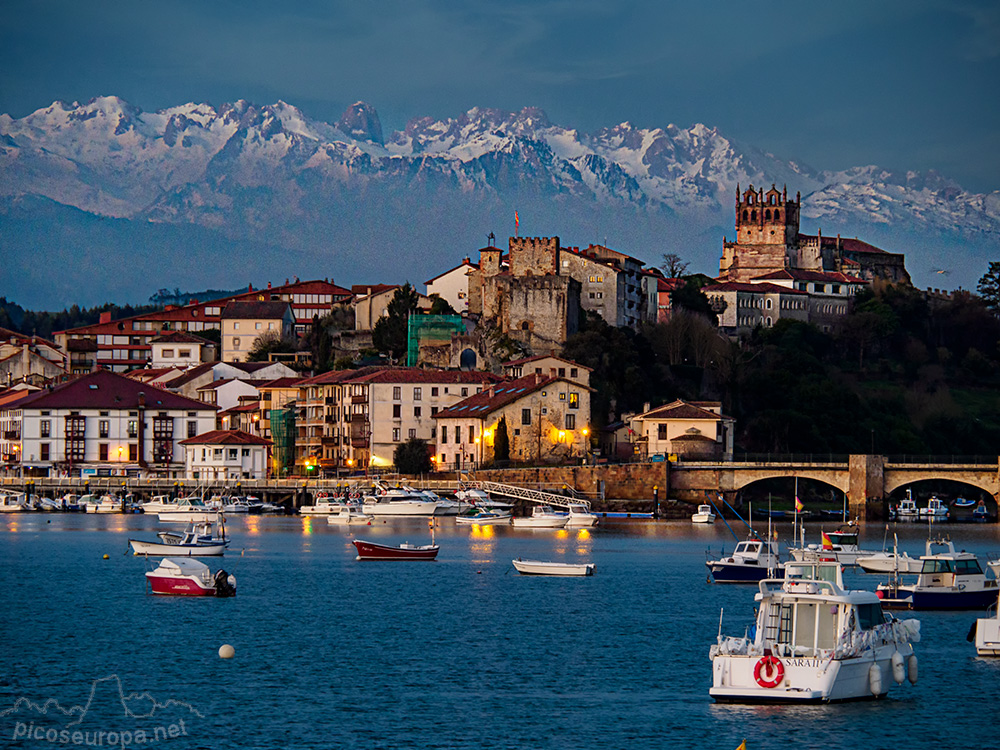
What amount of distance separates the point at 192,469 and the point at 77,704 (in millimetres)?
84133

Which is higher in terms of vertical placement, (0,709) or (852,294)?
(852,294)

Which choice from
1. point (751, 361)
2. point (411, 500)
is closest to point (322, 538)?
point (411, 500)

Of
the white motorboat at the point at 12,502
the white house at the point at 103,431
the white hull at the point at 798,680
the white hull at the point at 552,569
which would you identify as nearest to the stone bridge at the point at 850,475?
the white hull at the point at 552,569

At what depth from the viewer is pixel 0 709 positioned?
113 ft

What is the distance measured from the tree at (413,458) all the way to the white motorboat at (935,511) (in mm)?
36075

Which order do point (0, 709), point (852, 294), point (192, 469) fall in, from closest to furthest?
point (0, 709)
point (192, 469)
point (852, 294)

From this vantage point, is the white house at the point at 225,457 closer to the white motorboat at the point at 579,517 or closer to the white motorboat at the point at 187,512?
the white motorboat at the point at 187,512

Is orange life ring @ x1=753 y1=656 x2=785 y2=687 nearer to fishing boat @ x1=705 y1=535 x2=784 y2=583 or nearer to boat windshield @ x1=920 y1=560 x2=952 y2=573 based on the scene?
boat windshield @ x1=920 y1=560 x2=952 y2=573

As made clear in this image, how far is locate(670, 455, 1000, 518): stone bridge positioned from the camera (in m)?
102

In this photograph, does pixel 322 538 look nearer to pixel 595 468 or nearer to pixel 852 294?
pixel 595 468

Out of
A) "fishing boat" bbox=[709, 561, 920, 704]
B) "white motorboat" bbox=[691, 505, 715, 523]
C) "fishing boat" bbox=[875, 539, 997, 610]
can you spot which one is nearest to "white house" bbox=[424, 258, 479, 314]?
"white motorboat" bbox=[691, 505, 715, 523]

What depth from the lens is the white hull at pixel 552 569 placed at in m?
63.3

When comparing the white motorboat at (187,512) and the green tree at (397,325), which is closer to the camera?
the white motorboat at (187,512)

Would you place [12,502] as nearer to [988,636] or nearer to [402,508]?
[402,508]
